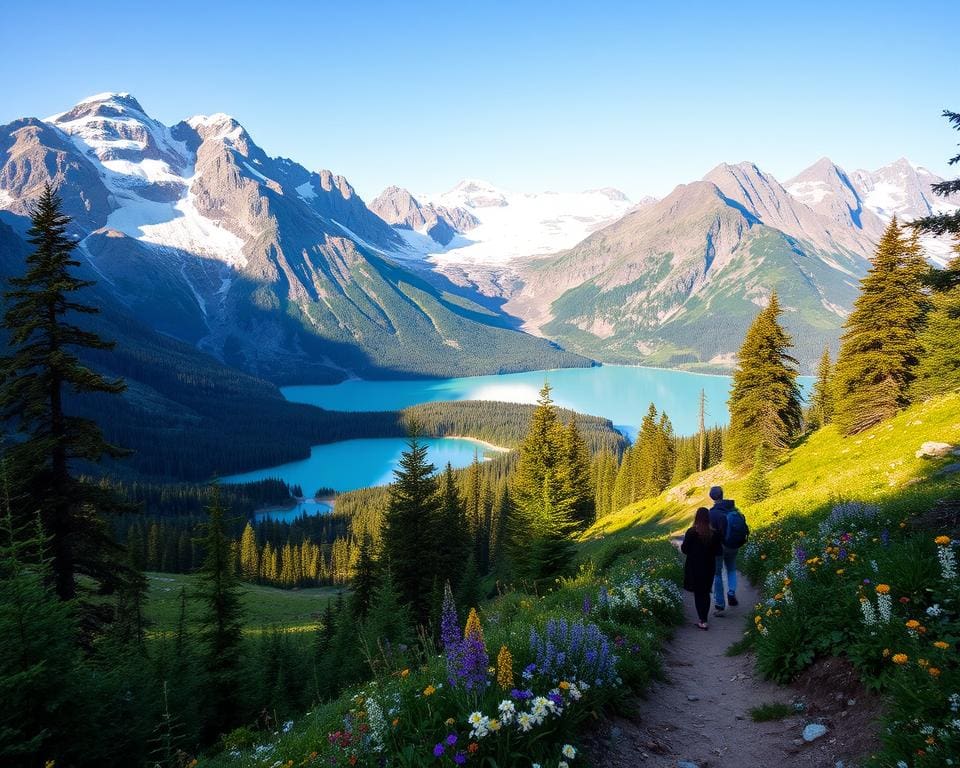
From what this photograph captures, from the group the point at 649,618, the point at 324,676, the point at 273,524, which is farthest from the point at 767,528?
the point at 273,524

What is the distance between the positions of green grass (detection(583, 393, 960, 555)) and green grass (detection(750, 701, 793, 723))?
5.63 meters

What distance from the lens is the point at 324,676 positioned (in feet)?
65.8

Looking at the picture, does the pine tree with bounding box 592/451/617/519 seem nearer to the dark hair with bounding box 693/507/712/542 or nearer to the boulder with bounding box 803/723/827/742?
the dark hair with bounding box 693/507/712/542

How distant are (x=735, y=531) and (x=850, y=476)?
11.9 m

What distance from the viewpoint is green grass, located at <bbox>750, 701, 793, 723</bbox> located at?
6500mm

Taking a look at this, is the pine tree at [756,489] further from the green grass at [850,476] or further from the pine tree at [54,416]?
the pine tree at [54,416]

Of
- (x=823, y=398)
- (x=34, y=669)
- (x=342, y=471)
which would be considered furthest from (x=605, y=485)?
(x=342, y=471)

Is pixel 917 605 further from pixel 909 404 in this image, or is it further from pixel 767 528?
pixel 909 404

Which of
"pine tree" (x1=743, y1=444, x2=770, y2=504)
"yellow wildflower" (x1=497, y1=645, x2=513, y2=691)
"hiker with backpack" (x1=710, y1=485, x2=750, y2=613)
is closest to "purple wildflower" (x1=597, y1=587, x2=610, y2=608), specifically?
"hiker with backpack" (x1=710, y1=485, x2=750, y2=613)

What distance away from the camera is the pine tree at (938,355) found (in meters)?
26.5

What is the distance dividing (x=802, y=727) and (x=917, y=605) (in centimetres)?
202

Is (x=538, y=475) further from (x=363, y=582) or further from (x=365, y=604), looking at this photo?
(x=365, y=604)

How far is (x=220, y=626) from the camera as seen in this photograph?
1859cm

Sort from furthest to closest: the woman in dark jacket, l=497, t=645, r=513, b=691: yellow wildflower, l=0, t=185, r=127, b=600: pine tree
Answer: l=0, t=185, r=127, b=600: pine tree
the woman in dark jacket
l=497, t=645, r=513, b=691: yellow wildflower
